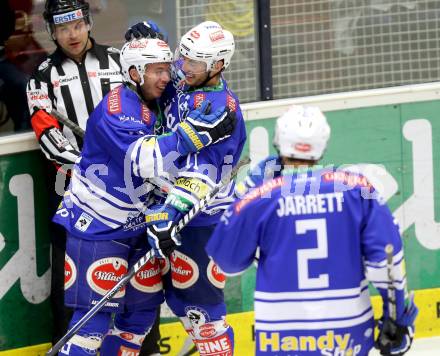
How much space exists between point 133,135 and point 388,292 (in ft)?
4.50

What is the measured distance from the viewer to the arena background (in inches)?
245

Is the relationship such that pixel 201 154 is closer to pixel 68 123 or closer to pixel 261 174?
pixel 261 174

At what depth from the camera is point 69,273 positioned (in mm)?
5691

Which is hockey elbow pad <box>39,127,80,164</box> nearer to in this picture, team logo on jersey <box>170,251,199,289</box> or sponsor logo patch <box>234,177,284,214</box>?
team logo on jersey <box>170,251,199,289</box>

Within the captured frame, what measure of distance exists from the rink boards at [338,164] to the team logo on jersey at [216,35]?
2.74 ft

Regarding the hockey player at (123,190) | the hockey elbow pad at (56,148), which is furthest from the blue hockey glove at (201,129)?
the hockey elbow pad at (56,148)

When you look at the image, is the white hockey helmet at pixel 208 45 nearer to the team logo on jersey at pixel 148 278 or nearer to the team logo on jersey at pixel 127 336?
the team logo on jersey at pixel 148 278

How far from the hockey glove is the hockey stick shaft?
1.84m

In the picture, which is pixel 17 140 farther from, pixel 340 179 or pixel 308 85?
pixel 340 179

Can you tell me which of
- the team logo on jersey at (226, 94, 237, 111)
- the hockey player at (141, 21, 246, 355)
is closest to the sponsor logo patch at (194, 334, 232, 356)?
the hockey player at (141, 21, 246, 355)

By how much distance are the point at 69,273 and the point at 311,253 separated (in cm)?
151

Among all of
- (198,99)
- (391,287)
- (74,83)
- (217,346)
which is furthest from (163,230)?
(391,287)

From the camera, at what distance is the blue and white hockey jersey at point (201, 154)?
18.0 feet

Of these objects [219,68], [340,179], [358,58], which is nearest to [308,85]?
[358,58]
